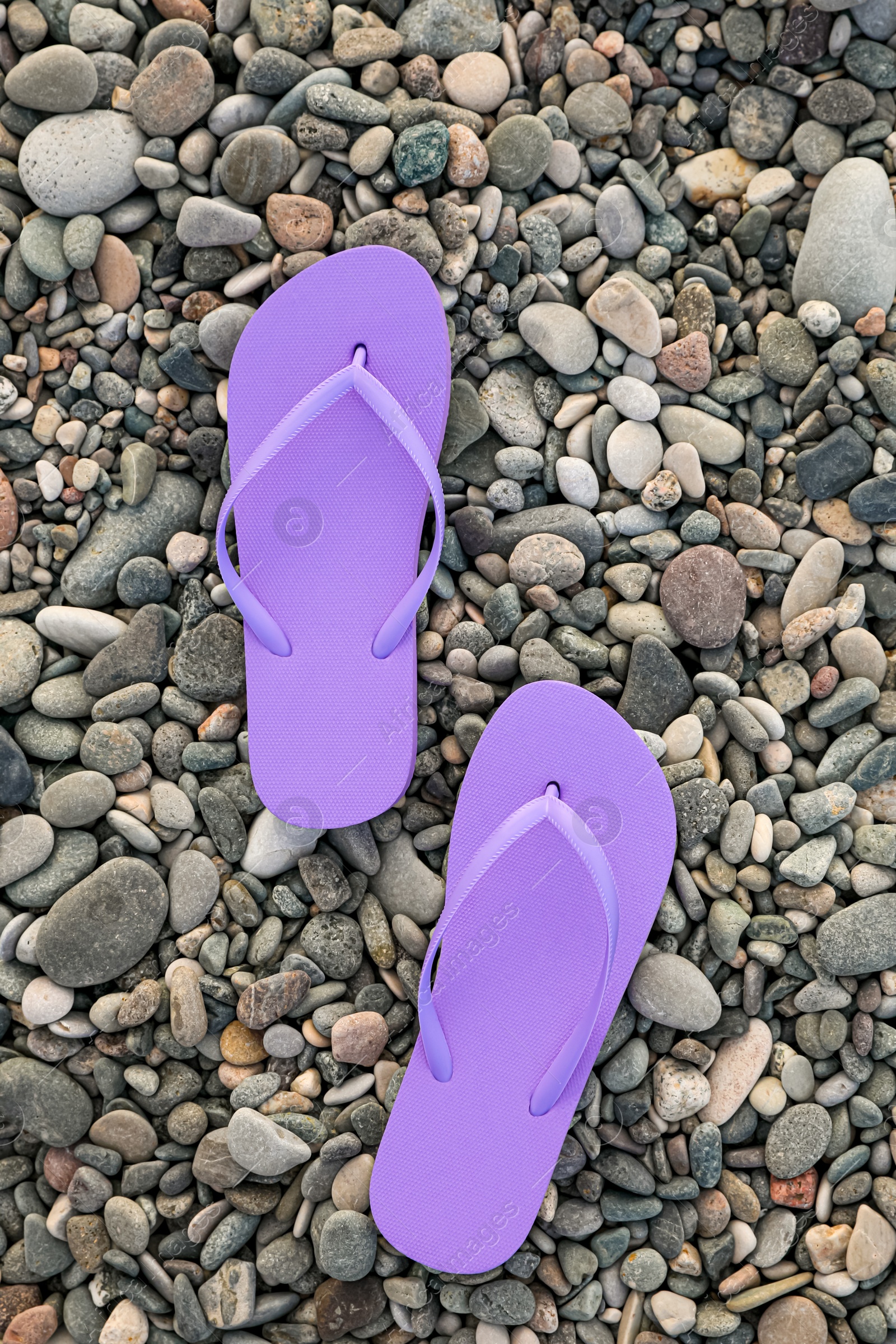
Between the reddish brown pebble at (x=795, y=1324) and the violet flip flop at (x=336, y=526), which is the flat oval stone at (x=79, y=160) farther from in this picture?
the reddish brown pebble at (x=795, y=1324)

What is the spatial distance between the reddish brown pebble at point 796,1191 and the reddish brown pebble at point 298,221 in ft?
6.15

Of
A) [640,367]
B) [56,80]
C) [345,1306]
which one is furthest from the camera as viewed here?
[640,367]

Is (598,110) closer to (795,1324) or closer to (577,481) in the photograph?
(577,481)

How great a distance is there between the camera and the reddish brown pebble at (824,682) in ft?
5.93

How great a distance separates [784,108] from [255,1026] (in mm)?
1964

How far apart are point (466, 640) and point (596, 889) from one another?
1.64ft

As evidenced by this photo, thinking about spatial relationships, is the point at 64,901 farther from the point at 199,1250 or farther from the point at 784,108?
the point at 784,108

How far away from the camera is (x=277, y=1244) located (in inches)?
67.1

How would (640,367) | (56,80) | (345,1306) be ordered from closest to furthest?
(345,1306) < (56,80) < (640,367)

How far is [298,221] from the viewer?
1.81 m

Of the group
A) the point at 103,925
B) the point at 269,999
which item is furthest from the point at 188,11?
the point at 269,999

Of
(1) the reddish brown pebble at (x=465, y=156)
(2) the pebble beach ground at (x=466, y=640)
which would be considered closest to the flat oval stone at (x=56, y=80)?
(2) the pebble beach ground at (x=466, y=640)

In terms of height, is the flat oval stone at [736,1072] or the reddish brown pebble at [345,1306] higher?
the flat oval stone at [736,1072]

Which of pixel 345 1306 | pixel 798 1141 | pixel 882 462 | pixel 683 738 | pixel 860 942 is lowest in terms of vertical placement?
pixel 345 1306
